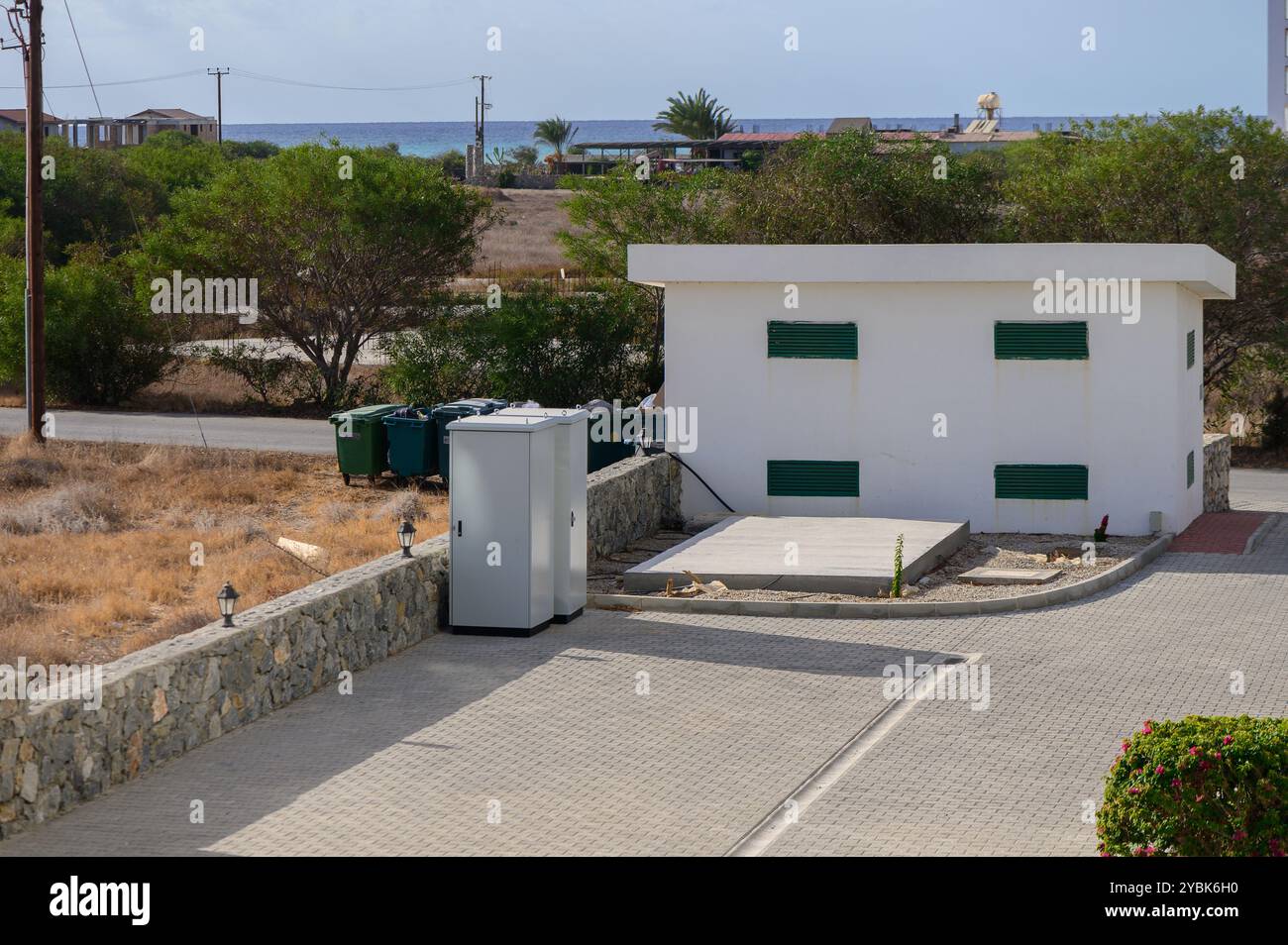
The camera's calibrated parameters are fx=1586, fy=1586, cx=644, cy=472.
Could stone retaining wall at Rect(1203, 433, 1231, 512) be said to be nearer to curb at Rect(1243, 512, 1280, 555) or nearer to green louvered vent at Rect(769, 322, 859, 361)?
curb at Rect(1243, 512, 1280, 555)

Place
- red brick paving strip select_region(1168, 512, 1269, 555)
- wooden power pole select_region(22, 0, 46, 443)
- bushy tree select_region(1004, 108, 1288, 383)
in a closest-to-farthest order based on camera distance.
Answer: red brick paving strip select_region(1168, 512, 1269, 555)
wooden power pole select_region(22, 0, 46, 443)
bushy tree select_region(1004, 108, 1288, 383)

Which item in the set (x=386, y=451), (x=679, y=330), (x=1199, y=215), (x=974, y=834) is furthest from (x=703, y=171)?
(x=974, y=834)

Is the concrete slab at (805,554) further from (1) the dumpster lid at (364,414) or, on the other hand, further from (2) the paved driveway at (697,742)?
(1) the dumpster lid at (364,414)

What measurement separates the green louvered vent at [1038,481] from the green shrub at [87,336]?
68.5ft

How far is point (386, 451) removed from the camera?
907 inches

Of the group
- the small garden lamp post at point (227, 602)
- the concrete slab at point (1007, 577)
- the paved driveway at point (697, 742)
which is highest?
the small garden lamp post at point (227, 602)

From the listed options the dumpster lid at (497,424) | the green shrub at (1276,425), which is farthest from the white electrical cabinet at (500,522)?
the green shrub at (1276,425)

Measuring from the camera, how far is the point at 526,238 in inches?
3004

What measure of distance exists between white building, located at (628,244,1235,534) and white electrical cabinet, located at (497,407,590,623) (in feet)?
17.4

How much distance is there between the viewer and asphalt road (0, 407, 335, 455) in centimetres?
2723

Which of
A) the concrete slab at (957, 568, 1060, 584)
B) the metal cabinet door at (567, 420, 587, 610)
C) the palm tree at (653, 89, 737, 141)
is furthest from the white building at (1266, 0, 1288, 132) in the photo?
the metal cabinet door at (567, 420, 587, 610)

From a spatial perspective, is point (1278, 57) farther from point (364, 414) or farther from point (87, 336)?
point (364, 414)

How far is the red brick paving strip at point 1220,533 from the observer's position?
17.5m

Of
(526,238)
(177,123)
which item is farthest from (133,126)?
(526,238)
